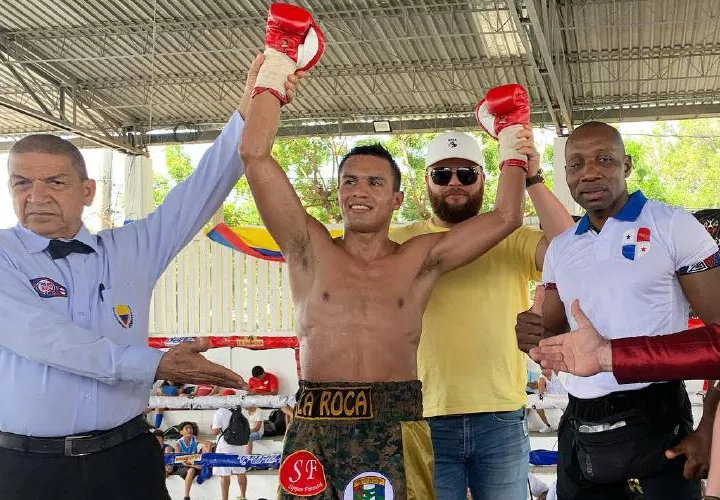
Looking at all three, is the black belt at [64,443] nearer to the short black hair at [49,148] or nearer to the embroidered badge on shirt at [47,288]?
the embroidered badge on shirt at [47,288]

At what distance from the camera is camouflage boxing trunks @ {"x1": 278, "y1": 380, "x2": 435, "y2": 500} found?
2.22 meters

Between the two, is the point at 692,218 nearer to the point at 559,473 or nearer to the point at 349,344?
the point at 559,473

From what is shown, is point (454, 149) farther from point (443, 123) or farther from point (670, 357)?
point (443, 123)

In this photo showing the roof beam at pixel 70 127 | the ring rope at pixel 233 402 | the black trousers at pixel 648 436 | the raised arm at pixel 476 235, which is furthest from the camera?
the roof beam at pixel 70 127

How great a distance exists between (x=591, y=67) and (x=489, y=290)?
8.37 meters

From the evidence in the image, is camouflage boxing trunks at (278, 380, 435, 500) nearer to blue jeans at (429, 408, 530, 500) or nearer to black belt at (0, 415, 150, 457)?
blue jeans at (429, 408, 530, 500)

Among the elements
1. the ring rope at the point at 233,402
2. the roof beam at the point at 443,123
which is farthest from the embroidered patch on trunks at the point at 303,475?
the roof beam at the point at 443,123

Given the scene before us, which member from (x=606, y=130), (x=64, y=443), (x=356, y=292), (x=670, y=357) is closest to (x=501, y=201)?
(x=606, y=130)

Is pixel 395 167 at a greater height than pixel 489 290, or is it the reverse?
pixel 395 167

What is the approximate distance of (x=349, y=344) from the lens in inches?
93.0

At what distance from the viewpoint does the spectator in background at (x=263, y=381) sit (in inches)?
381

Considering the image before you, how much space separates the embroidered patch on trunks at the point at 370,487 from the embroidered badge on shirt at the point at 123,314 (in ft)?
2.64

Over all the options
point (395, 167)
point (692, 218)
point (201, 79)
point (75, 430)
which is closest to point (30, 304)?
point (75, 430)

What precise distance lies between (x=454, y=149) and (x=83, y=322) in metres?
1.46
